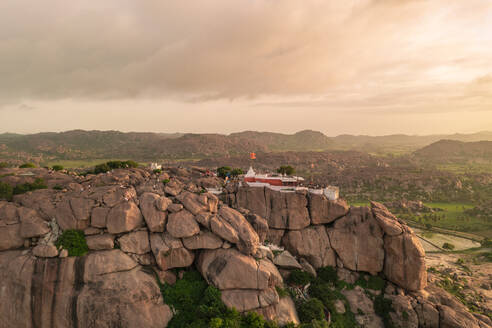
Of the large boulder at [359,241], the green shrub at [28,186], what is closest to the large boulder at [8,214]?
the green shrub at [28,186]

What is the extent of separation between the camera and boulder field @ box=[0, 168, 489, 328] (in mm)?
27844

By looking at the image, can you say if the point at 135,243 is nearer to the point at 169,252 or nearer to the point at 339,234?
the point at 169,252

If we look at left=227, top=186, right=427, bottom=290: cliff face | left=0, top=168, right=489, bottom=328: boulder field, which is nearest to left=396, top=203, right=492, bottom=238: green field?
left=0, top=168, right=489, bottom=328: boulder field

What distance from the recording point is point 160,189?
39031mm

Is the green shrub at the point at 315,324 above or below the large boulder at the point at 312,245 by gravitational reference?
below

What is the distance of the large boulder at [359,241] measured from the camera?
3938 cm

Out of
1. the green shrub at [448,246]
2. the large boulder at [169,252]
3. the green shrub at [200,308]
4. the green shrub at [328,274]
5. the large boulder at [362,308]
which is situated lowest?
the green shrub at [448,246]

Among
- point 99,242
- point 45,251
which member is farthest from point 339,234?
point 45,251

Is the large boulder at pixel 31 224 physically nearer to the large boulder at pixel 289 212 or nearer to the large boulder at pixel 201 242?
the large boulder at pixel 201 242

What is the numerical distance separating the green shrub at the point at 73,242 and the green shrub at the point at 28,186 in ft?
54.5

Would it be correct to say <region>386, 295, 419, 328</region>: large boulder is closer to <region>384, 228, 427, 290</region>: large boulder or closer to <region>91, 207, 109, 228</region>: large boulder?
<region>384, 228, 427, 290</region>: large boulder

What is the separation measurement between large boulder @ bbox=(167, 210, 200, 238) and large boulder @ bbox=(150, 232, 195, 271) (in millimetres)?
1046

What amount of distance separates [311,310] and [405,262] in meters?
17.3

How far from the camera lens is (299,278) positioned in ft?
119
